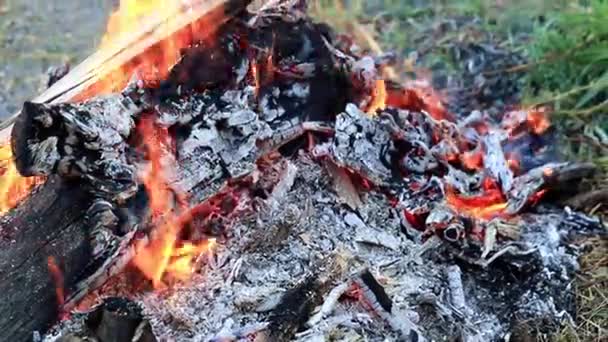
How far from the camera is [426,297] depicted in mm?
2250

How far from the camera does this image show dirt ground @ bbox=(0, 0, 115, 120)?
3.94 meters

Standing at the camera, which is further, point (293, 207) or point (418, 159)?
point (418, 159)

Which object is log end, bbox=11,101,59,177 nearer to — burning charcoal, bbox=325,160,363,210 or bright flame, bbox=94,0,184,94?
bright flame, bbox=94,0,184,94

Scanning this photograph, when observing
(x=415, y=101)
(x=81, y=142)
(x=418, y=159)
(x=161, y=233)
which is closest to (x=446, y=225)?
(x=418, y=159)

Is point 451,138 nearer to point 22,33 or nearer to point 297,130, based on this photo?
point 297,130

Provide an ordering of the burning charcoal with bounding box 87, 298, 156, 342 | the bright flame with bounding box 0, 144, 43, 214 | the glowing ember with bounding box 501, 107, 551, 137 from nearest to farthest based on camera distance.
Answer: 1. the burning charcoal with bounding box 87, 298, 156, 342
2. the bright flame with bounding box 0, 144, 43, 214
3. the glowing ember with bounding box 501, 107, 551, 137

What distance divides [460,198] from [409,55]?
5.18 ft

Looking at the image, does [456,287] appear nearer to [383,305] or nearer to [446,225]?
[446,225]

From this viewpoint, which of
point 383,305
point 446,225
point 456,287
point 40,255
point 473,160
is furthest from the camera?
point 473,160

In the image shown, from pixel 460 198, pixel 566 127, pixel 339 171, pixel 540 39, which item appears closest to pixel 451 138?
pixel 460 198

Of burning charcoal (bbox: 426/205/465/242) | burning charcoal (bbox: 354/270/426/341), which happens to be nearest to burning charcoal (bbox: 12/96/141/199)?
burning charcoal (bbox: 354/270/426/341)

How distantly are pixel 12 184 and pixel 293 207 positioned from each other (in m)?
0.75

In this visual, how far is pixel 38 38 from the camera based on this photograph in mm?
4277

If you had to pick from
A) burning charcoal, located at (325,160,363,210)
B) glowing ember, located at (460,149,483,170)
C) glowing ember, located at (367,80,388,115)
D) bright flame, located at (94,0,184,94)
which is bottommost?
glowing ember, located at (460,149,483,170)
